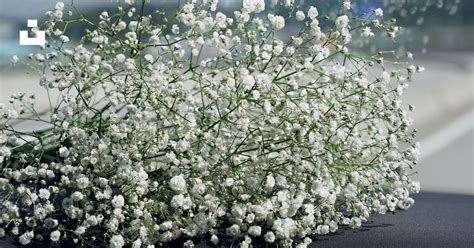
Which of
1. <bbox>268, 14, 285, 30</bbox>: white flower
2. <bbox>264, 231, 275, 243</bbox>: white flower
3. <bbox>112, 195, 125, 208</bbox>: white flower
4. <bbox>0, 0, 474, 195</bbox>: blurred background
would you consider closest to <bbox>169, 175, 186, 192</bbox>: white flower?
<bbox>112, 195, 125, 208</bbox>: white flower

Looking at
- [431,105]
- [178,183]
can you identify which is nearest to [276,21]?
[178,183]

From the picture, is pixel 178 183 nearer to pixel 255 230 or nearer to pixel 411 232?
pixel 255 230

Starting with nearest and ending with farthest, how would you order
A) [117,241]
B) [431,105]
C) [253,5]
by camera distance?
[117,241] → [253,5] → [431,105]

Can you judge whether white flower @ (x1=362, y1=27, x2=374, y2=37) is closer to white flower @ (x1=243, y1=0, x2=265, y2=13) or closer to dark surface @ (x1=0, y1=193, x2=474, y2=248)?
white flower @ (x1=243, y1=0, x2=265, y2=13)

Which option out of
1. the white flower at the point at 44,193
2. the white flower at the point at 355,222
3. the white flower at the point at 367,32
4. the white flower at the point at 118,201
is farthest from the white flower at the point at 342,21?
the white flower at the point at 44,193

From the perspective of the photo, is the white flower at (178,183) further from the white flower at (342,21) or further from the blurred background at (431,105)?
the blurred background at (431,105)

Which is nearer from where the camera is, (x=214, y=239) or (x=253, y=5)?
(x=214, y=239)

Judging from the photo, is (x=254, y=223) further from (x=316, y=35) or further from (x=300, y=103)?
(x=316, y=35)
